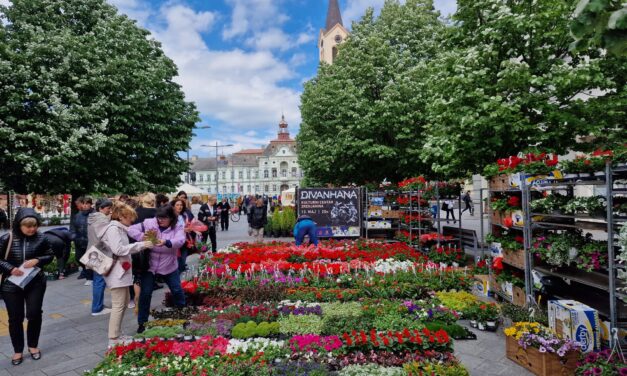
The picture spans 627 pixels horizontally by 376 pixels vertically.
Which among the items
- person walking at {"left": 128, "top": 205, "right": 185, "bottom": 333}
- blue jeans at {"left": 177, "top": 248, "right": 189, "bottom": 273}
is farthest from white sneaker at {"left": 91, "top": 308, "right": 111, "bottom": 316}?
blue jeans at {"left": 177, "top": 248, "right": 189, "bottom": 273}

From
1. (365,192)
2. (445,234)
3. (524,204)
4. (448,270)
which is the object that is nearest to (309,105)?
(365,192)

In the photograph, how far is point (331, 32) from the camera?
75.4 m

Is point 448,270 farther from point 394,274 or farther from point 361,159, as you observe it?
point 361,159

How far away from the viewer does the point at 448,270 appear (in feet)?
29.6

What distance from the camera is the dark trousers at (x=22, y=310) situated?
5191mm

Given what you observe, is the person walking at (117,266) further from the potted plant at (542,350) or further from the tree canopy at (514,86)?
the tree canopy at (514,86)

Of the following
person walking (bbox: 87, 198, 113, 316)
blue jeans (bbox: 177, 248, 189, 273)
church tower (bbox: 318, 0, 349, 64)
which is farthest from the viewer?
church tower (bbox: 318, 0, 349, 64)

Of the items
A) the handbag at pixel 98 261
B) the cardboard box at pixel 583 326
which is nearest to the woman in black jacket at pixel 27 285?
the handbag at pixel 98 261

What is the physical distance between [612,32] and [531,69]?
29.8ft

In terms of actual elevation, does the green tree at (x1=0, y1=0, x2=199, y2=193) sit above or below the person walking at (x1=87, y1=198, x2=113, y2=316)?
above

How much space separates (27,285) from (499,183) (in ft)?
25.4

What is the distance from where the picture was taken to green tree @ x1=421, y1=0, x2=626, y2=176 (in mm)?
9859

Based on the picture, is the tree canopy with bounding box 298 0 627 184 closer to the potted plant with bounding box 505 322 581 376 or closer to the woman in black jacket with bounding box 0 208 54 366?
the potted plant with bounding box 505 322 581 376

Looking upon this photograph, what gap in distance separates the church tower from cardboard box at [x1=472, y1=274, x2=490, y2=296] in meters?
70.1
